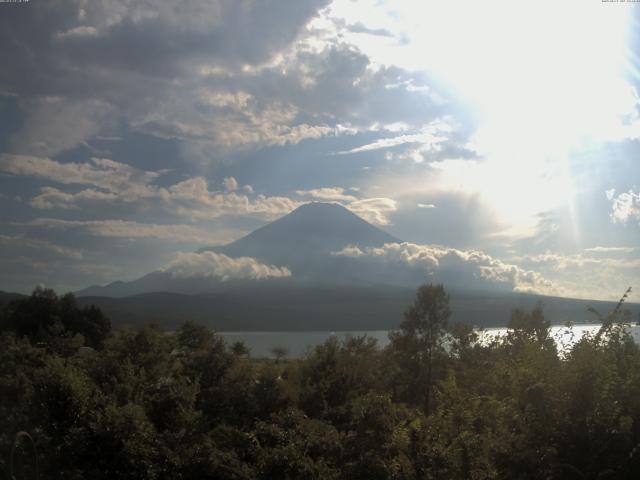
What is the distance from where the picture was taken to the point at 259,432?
864cm

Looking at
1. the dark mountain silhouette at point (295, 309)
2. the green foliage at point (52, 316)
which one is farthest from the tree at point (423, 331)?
the dark mountain silhouette at point (295, 309)

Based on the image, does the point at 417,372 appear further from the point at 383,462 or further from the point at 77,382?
the point at 383,462

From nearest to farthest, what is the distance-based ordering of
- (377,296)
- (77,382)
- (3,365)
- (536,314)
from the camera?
(77,382) < (3,365) < (536,314) < (377,296)

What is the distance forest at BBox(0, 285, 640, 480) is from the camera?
562 centimetres

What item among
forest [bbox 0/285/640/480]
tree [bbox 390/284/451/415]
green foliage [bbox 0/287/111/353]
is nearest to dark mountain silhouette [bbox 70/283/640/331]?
green foliage [bbox 0/287/111/353]

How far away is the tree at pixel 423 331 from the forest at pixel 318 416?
3.96m

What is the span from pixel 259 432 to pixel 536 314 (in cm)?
1767

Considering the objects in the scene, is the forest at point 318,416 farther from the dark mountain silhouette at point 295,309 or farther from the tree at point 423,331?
the dark mountain silhouette at point 295,309

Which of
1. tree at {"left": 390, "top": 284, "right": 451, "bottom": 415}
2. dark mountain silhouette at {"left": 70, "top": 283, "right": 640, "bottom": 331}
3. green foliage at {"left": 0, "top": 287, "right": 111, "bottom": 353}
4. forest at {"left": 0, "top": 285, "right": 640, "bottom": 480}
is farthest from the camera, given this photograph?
dark mountain silhouette at {"left": 70, "top": 283, "right": 640, "bottom": 331}

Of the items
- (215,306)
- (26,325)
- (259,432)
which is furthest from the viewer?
(215,306)

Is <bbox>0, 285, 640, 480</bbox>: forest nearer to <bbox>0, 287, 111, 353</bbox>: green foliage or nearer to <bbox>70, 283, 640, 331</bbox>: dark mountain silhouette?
<bbox>0, 287, 111, 353</bbox>: green foliage

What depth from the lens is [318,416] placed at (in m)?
10.6

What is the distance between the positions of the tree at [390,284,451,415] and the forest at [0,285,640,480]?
396cm

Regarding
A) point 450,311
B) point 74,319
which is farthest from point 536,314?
point 74,319
